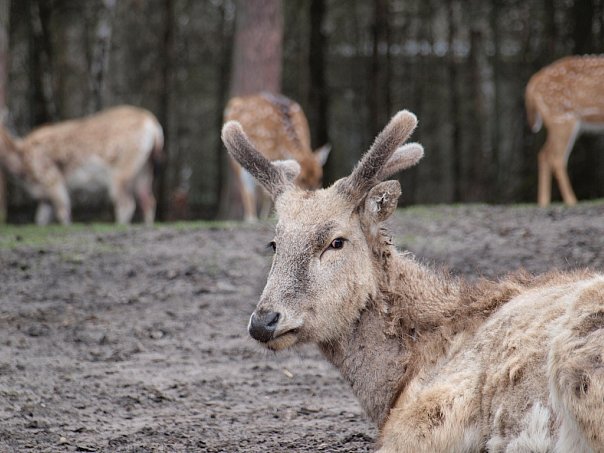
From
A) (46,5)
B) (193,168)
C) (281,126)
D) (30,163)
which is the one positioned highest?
(46,5)

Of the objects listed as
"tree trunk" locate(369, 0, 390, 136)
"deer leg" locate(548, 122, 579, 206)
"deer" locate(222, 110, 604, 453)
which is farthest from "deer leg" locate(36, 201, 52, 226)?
"deer" locate(222, 110, 604, 453)

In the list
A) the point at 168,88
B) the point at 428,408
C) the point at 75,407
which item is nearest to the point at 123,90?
the point at 168,88

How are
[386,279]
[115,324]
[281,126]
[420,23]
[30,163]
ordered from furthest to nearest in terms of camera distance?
[420,23] → [30,163] → [281,126] → [115,324] → [386,279]

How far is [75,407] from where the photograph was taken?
18.4ft

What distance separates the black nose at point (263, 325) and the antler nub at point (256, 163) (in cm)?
86

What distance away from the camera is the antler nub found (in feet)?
16.3

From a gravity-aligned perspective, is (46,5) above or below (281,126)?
above

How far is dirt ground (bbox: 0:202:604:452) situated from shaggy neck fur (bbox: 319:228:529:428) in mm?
297

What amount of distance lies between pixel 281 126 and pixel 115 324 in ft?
19.1

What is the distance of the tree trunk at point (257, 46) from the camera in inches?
599

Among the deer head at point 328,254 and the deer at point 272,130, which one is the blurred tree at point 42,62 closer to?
the deer at point 272,130

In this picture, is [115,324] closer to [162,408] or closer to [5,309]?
[5,309]

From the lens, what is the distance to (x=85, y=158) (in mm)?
15773

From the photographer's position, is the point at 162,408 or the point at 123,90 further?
the point at 123,90
